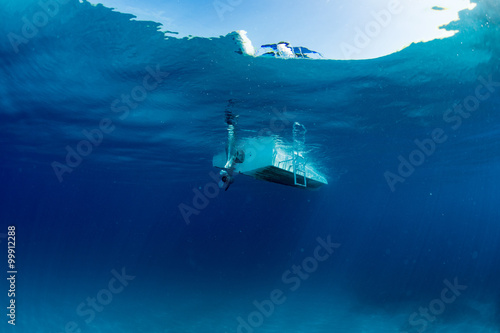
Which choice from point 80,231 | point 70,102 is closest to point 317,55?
point 70,102

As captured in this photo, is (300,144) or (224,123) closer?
(224,123)

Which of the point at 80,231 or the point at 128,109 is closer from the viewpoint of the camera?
the point at 128,109

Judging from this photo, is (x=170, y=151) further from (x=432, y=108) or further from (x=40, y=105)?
(x=432, y=108)

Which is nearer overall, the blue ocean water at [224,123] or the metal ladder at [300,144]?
the blue ocean water at [224,123]

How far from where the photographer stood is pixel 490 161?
30.3m

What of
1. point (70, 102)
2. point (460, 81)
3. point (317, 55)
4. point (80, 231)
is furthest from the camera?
point (80, 231)

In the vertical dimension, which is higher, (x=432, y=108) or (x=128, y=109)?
Result: (x=128, y=109)

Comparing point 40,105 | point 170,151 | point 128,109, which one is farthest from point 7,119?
point 170,151

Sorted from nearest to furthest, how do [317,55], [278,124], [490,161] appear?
[317,55]
[278,124]
[490,161]

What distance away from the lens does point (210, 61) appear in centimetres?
1003

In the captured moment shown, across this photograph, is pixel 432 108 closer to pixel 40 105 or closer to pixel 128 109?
pixel 128 109

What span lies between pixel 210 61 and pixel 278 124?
260 inches

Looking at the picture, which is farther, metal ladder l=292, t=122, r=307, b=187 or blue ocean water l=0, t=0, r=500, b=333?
metal ladder l=292, t=122, r=307, b=187

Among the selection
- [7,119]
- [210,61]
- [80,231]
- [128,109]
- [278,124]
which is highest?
[80,231]
